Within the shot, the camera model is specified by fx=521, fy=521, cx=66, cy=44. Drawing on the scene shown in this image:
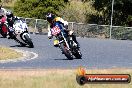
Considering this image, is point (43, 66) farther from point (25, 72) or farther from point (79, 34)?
point (79, 34)

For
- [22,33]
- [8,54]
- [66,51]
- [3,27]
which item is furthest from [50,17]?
[3,27]

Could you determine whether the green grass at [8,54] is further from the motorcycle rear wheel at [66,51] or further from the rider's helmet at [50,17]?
the rider's helmet at [50,17]

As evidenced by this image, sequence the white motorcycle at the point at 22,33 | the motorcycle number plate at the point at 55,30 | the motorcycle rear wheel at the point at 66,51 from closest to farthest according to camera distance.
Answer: the motorcycle number plate at the point at 55,30, the motorcycle rear wheel at the point at 66,51, the white motorcycle at the point at 22,33

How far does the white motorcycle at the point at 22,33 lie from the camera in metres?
26.5

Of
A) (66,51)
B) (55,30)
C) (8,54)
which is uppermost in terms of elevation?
(55,30)

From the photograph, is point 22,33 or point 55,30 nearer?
point 55,30

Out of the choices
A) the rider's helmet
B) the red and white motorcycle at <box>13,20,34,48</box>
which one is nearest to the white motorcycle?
the red and white motorcycle at <box>13,20,34,48</box>

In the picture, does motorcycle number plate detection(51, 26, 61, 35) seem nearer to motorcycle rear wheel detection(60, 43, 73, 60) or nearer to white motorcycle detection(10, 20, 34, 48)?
motorcycle rear wheel detection(60, 43, 73, 60)

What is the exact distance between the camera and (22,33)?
86.9 feet

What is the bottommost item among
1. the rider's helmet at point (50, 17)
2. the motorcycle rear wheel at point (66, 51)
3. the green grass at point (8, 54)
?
the green grass at point (8, 54)

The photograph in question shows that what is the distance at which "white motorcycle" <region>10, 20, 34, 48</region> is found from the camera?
26.5 metres

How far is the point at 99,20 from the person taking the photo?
172ft

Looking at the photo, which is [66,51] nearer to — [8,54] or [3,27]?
[8,54]

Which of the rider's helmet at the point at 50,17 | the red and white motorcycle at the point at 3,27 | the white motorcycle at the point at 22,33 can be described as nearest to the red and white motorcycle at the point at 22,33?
the white motorcycle at the point at 22,33
